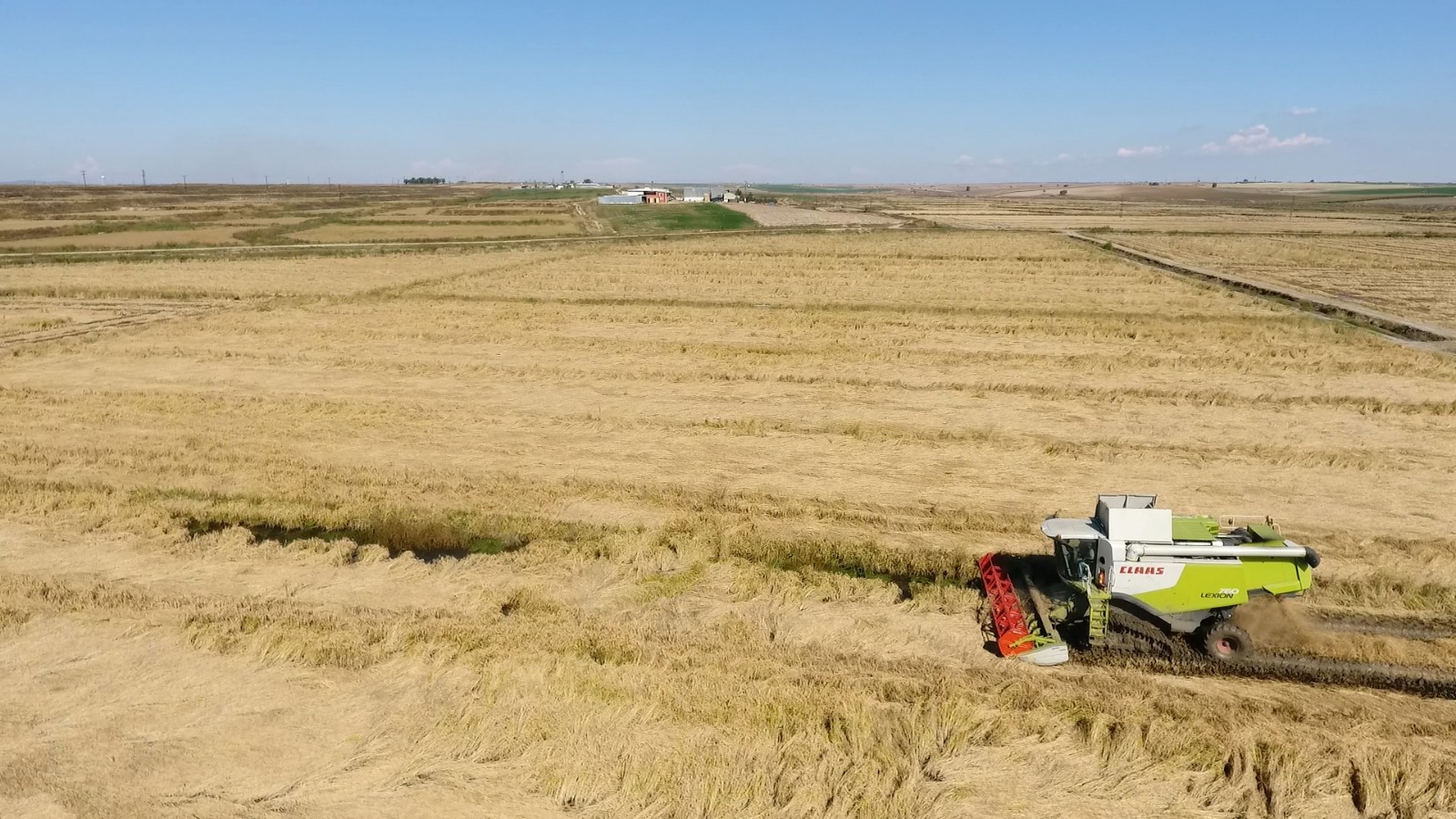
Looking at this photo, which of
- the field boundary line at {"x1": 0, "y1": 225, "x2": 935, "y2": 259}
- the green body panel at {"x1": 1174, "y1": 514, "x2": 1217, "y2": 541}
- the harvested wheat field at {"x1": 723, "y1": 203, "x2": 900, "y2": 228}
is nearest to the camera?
the green body panel at {"x1": 1174, "y1": 514, "x2": 1217, "y2": 541}

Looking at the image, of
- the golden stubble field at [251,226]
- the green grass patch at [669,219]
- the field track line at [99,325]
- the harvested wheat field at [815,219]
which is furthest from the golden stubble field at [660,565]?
the harvested wheat field at [815,219]

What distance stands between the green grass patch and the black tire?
227ft

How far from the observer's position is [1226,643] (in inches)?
345

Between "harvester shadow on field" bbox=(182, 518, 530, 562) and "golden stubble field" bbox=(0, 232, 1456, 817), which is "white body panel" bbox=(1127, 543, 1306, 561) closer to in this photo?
"golden stubble field" bbox=(0, 232, 1456, 817)

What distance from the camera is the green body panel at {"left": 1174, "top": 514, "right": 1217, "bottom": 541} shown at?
9.05 m

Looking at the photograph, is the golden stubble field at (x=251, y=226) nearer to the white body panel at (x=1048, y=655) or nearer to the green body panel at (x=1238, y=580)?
the white body panel at (x=1048, y=655)

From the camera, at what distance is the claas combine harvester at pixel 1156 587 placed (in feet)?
28.3

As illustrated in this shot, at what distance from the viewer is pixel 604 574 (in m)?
10.8

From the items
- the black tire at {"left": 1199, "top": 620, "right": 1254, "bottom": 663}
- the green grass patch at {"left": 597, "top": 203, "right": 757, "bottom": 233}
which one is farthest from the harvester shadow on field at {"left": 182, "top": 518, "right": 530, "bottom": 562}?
the green grass patch at {"left": 597, "top": 203, "right": 757, "bottom": 233}

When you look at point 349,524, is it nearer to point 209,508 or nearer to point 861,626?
point 209,508

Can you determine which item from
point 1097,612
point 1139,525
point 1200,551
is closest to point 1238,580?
point 1200,551

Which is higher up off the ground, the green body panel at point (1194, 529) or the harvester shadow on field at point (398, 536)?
the green body panel at point (1194, 529)

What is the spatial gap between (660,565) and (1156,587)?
5.97m

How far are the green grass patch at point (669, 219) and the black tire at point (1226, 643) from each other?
6929 cm
